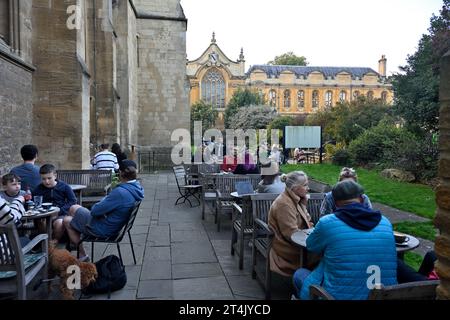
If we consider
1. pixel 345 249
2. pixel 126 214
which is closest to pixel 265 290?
pixel 345 249

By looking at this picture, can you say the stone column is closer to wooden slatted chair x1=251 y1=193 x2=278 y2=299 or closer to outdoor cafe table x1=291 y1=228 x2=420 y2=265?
outdoor cafe table x1=291 y1=228 x2=420 y2=265

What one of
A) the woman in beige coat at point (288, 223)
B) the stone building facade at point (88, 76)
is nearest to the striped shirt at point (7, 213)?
the woman in beige coat at point (288, 223)

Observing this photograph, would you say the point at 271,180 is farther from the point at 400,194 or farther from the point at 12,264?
the point at 400,194

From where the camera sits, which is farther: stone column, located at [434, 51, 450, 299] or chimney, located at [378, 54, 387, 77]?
chimney, located at [378, 54, 387, 77]

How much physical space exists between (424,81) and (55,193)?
13.7m

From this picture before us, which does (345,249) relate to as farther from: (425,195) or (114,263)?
(425,195)

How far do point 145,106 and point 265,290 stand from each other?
54.8ft

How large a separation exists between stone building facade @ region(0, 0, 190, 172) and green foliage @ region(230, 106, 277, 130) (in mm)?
22319

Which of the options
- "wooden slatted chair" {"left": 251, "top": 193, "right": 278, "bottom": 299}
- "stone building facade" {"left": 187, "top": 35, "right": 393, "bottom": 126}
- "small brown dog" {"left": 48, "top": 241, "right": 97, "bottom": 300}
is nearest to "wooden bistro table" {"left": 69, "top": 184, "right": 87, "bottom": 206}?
"small brown dog" {"left": 48, "top": 241, "right": 97, "bottom": 300}

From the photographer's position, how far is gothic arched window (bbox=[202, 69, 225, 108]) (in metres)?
61.4

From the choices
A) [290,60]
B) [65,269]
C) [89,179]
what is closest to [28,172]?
[89,179]

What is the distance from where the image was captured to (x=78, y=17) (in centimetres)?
891

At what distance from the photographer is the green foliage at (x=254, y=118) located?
41.2 m

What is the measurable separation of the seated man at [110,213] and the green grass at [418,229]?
4.25m
